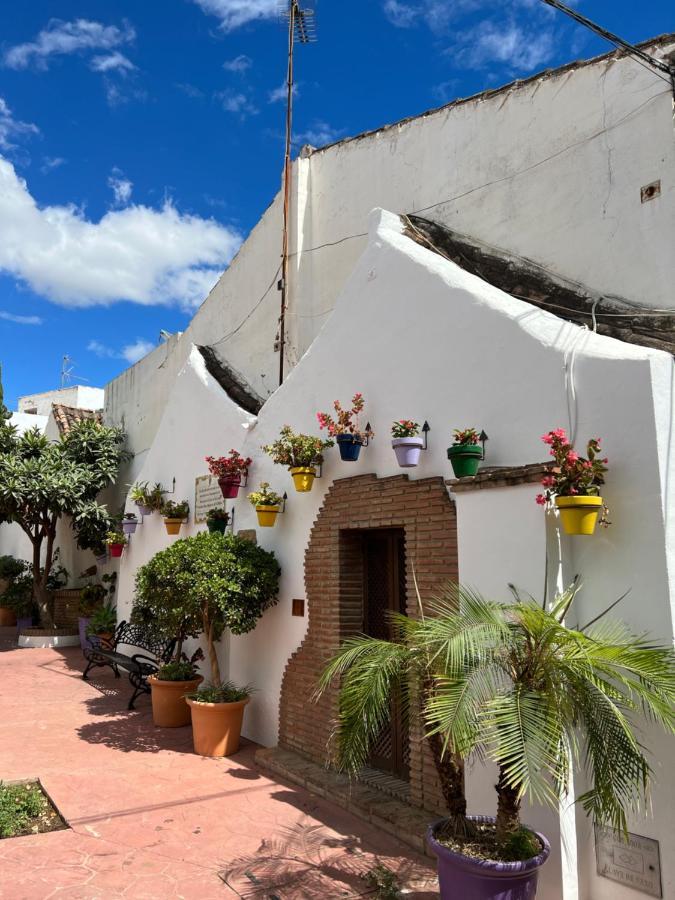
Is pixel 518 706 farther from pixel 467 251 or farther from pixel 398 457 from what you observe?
pixel 467 251

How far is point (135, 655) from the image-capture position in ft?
31.8

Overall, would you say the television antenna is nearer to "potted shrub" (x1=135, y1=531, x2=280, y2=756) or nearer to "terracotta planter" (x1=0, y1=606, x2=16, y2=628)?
"potted shrub" (x1=135, y1=531, x2=280, y2=756)

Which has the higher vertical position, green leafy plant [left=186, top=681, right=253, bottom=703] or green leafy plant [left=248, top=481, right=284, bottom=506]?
green leafy plant [left=248, top=481, right=284, bottom=506]

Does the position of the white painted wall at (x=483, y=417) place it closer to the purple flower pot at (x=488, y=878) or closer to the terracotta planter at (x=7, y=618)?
the purple flower pot at (x=488, y=878)

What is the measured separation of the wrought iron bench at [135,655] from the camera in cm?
941

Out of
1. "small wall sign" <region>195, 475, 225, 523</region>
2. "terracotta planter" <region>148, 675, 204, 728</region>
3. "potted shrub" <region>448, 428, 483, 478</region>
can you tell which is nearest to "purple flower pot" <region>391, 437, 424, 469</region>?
"potted shrub" <region>448, 428, 483, 478</region>

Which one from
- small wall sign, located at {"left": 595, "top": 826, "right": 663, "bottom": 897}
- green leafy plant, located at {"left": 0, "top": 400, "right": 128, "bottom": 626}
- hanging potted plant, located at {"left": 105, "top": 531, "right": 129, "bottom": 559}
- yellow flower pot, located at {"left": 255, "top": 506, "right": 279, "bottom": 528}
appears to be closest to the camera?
small wall sign, located at {"left": 595, "top": 826, "right": 663, "bottom": 897}

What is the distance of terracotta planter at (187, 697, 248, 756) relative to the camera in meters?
7.11

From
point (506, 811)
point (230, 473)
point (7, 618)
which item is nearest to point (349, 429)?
point (230, 473)

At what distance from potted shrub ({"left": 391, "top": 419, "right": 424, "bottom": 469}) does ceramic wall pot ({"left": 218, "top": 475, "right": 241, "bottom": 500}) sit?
319cm

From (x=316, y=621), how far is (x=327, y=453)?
1.74 m

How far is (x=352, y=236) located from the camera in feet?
33.6

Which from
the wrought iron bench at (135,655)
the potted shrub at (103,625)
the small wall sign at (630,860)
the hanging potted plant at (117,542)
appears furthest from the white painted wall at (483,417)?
the potted shrub at (103,625)

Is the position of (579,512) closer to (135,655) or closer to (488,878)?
(488,878)
